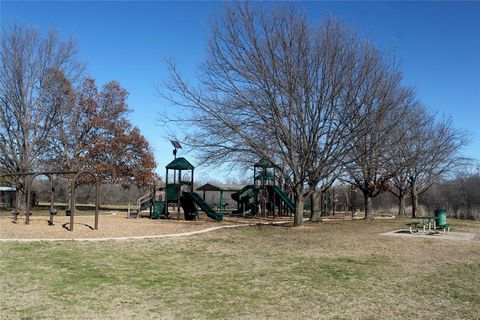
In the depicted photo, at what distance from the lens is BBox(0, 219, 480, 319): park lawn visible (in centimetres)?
548

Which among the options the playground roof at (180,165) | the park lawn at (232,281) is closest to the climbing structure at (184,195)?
the playground roof at (180,165)

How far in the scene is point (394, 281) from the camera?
761cm

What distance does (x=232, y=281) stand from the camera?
7297 millimetres

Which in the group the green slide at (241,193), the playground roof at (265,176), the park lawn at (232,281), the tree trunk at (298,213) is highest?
the playground roof at (265,176)

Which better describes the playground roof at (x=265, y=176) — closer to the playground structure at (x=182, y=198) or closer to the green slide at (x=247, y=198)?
the green slide at (x=247, y=198)

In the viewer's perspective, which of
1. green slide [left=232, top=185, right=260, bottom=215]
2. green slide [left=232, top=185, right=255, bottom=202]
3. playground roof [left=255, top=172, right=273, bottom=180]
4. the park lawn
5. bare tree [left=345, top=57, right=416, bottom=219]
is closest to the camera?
the park lawn

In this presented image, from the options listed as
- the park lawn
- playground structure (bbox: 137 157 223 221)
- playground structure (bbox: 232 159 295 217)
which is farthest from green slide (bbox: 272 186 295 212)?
the park lawn

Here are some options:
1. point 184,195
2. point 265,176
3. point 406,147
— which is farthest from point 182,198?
point 406,147

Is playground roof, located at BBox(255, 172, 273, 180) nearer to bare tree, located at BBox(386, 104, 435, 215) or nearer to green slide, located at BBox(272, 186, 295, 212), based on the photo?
green slide, located at BBox(272, 186, 295, 212)

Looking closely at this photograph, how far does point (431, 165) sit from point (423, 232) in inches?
617

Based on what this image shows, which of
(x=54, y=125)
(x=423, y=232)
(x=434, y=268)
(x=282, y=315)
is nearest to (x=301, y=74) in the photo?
(x=423, y=232)

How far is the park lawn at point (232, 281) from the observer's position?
5.48 meters

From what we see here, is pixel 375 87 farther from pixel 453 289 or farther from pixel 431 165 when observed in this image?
pixel 431 165

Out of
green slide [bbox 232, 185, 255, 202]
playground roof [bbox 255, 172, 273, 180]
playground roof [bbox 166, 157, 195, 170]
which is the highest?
playground roof [bbox 166, 157, 195, 170]
